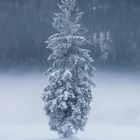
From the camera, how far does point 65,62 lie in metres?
70.9

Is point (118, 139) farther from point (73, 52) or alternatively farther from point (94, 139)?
point (73, 52)

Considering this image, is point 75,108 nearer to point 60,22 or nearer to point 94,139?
point 94,139

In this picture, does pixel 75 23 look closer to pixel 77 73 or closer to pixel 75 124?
pixel 77 73

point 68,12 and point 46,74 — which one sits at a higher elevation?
point 68,12

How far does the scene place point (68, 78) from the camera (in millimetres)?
69188

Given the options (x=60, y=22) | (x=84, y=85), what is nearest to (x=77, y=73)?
(x=84, y=85)

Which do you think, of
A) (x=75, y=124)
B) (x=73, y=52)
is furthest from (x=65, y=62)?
(x=75, y=124)

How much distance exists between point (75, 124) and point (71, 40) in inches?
364

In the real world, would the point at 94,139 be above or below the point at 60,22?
below

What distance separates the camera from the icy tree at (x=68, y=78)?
69.1 meters

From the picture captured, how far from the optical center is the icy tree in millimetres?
69125

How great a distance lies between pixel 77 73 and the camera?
7069 centimetres

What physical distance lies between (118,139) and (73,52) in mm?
11023

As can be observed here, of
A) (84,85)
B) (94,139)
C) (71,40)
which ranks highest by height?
(71,40)
